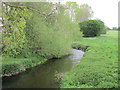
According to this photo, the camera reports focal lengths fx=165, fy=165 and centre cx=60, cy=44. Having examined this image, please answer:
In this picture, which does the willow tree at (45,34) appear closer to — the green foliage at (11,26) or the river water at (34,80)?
the river water at (34,80)

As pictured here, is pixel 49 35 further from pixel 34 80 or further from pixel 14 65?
pixel 34 80

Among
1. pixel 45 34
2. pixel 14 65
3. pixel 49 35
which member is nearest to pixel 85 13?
pixel 49 35

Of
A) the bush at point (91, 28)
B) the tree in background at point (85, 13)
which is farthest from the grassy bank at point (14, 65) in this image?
the tree in background at point (85, 13)

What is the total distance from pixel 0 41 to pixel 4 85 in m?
2.89

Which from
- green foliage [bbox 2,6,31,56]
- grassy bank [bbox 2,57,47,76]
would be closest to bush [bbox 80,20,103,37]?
grassy bank [bbox 2,57,47,76]

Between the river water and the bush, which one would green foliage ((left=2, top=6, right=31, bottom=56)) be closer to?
the river water

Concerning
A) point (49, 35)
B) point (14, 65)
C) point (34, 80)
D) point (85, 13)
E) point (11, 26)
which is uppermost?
point (85, 13)

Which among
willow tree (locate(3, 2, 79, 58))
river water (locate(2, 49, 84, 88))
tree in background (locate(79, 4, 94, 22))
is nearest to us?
river water (locate(2, 49, 84, 88))

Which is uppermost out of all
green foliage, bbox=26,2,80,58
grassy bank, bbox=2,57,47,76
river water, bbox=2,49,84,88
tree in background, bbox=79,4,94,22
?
tree in background, bbox=79,4,94,22

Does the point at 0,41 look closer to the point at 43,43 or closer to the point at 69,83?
the point at 69,83

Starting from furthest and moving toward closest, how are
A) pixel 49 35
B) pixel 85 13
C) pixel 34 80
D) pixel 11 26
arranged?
pixel 85 13
pixel 49 35
pixel 34 80
pixel 11 26

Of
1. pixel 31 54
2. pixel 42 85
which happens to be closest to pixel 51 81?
pixel 42 85

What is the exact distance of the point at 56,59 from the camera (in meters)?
19.0

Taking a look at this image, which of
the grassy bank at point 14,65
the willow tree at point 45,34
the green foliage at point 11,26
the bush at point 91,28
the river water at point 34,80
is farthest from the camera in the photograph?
the bush at point 91,28
